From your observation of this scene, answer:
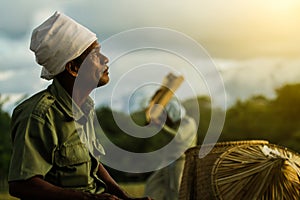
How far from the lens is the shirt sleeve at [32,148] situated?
348 cm

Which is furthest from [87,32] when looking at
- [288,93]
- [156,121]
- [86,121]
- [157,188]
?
[288,93]

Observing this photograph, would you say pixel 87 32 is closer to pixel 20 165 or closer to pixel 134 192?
pixel 20 165

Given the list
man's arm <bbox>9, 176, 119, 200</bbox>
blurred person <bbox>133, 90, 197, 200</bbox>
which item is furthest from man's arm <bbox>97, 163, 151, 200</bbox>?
blurred person <bbox>133, 90, 197, 200</bbox>

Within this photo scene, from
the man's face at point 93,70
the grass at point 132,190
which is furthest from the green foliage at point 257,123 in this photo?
the man's face at point 93,70

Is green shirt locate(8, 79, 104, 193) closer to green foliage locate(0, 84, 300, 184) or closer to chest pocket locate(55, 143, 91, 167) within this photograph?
chest pocket locate(55, 143, 91, 167)

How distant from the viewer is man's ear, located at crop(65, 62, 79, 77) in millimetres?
3752

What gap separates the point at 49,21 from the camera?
3705mm

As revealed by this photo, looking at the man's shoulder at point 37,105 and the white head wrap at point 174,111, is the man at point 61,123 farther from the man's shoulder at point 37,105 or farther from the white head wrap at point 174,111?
the white head wrap at point 174,111

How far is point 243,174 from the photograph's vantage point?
13.5ft

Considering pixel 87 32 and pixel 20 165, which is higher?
pixel 87 32

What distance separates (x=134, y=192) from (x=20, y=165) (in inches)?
775

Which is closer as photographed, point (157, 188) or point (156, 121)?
point (156, 121)

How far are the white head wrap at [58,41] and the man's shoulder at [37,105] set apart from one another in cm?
14

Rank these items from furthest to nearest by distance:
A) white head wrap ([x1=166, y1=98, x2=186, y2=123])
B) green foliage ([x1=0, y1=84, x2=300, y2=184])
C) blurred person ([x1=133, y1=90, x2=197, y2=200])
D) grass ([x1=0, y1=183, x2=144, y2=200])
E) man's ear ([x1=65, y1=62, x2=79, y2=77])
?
green foliage ([x1=0, y1=84, x2=300, y2=184]) < grass ([x1=0, y1=183, x2=144, y2=200]) < white head wrap ([x1=166, y1=98, x2=186, y2=123]) < blurred person ([x1=133, y1=90, x2=197, y2=200]) < man's ear ([x1=65, y1=62, x2=79, y2=77])
